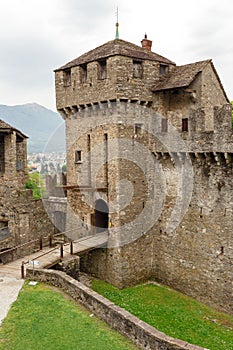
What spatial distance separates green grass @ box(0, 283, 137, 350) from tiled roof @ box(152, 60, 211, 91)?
423 inches

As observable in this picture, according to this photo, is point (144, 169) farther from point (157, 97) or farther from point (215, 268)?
point (215, 268)

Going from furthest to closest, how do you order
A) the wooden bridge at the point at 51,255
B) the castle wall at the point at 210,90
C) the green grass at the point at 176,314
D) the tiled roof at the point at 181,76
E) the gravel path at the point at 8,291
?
the castle wall at the point at 210,90 → the tiled roof at the point at 181,76 → the wooden bridge at the point at 51,255 → the green grass at the point at 176,314 → the gravel path at the point at 8,291

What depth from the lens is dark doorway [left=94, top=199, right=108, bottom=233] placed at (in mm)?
19422

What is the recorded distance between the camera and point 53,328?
1087 centimetres

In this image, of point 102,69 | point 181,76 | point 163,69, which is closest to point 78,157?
point 102,69

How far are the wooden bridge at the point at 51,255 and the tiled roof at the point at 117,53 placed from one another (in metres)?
9.05

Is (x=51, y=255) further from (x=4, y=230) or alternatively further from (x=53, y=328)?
(x=53, y=328)

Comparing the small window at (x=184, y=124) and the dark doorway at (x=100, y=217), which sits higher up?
the small window at (x=184, y=124)

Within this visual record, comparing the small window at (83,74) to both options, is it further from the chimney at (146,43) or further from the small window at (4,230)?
→ the small window at (4,230)

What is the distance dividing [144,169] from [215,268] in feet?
19.1

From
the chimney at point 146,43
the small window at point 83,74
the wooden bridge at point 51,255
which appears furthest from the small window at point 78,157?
the chimney at point 146,43

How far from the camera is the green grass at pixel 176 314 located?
13477mm

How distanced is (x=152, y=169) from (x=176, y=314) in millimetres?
7121

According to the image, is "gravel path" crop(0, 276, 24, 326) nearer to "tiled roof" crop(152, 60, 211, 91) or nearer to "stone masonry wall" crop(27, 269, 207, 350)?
"stone masonry wall" crop(27, 269, 207, 350)
